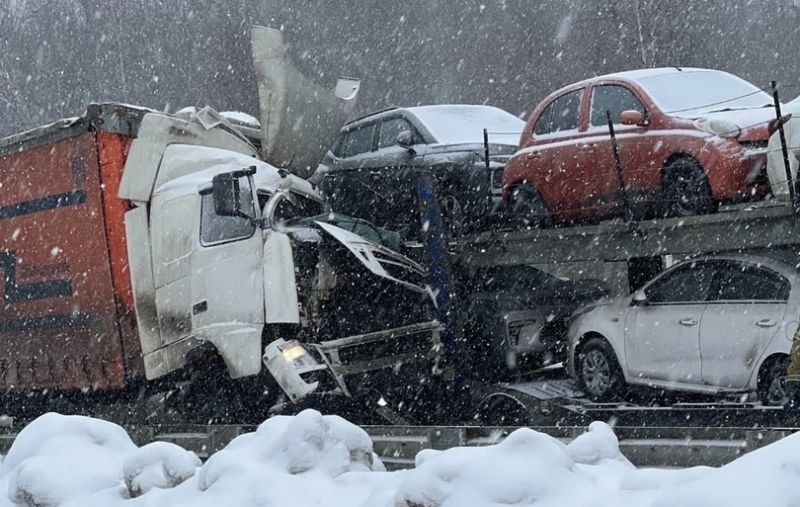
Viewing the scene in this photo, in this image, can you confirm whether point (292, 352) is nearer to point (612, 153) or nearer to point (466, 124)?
point (612, 153)

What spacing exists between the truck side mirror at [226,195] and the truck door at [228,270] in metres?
0.24

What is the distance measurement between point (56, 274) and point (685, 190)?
235 inches

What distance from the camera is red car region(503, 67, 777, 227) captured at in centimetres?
855

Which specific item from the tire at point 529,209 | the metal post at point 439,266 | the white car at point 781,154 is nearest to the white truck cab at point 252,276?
the metal post at point 439,266

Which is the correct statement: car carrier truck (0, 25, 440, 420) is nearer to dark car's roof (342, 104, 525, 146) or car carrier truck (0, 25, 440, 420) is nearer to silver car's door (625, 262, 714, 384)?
dark car's roof (342, 104, 525, 146)

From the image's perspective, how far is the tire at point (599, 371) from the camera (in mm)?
9234

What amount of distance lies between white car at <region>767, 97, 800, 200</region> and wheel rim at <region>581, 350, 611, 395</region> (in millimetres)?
2078

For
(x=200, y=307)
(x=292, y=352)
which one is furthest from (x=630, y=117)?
(x=200, y=307)

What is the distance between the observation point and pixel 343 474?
15.7 feet

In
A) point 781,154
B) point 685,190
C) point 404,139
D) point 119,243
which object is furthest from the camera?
point 404,139

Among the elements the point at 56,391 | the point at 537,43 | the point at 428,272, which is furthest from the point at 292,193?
the point at 537,43

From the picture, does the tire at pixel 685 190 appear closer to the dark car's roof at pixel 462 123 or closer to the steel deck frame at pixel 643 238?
the steel deck frame at pixel 643 238

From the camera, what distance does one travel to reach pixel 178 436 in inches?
329

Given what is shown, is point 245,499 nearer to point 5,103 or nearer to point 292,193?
point 292,193
